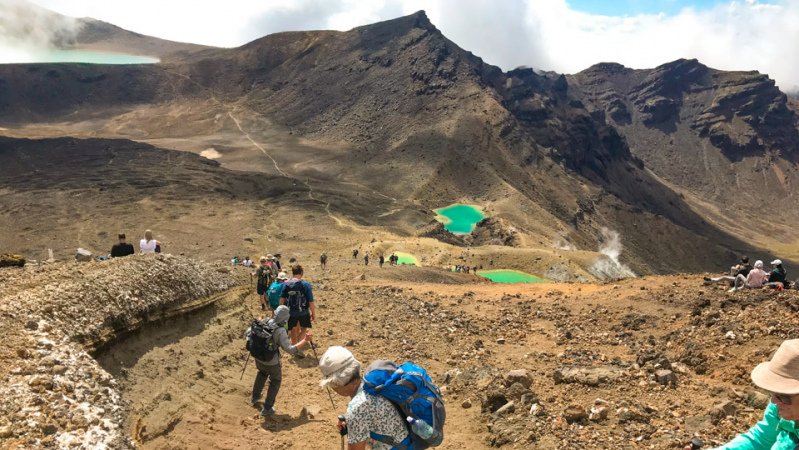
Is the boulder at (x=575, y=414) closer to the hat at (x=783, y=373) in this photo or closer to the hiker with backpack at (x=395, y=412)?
the hiker with backpack at (x=395, y=412)

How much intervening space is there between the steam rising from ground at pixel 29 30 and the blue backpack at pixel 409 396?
174 meters

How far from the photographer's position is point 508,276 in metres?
43.9

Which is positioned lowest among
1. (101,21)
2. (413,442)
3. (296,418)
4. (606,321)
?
→ (296,418)

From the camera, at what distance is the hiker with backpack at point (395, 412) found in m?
3.81

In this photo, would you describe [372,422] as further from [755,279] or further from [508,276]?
[508,276]

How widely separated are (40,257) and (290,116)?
8858 cm

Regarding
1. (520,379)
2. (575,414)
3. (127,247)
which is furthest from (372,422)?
(127,247)

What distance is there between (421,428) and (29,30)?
196480 millimetres

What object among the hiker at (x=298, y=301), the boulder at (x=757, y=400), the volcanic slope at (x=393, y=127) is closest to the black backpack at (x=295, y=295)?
the hiker at (x=298, y=301)

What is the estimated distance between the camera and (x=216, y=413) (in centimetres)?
729

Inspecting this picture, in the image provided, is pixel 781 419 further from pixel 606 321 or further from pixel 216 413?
pixel 606 321

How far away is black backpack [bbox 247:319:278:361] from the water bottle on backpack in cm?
374

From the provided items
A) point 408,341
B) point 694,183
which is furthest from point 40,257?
point 694,183

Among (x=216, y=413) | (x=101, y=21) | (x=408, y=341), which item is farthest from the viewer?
(x=101, y=21)
